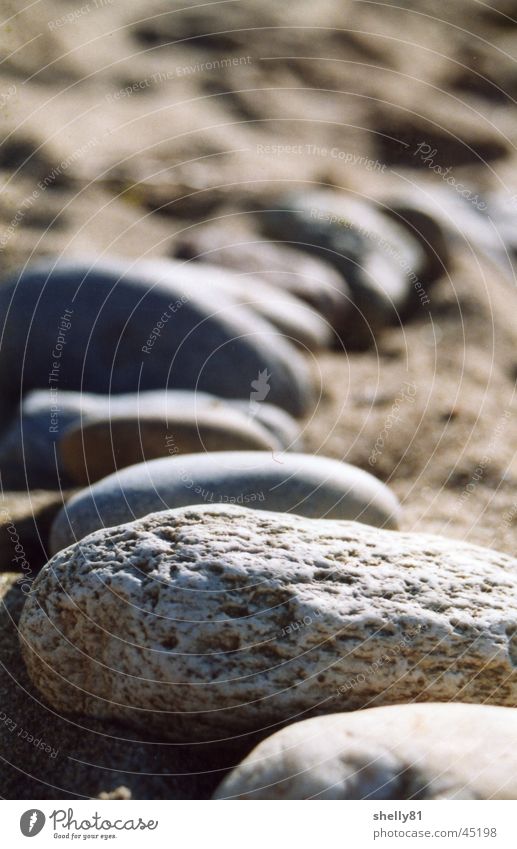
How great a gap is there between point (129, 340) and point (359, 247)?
1613mm

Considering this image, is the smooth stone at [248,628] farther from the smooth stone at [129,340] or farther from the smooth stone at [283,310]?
the smooth stone at [283,310]

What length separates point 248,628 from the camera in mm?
1727

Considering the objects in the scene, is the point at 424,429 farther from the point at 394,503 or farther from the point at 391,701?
the point at 391,701

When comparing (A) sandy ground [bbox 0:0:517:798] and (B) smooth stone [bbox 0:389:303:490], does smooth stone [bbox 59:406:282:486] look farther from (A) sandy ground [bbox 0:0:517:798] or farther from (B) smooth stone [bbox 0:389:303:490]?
(A) sandy ground [bbox 0:0:517:798]

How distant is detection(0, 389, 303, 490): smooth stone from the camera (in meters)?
2.84

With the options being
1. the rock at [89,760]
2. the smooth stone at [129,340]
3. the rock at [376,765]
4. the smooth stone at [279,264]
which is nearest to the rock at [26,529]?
the rock at [89,760]

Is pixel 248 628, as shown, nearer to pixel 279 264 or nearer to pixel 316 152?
pixel 279 264

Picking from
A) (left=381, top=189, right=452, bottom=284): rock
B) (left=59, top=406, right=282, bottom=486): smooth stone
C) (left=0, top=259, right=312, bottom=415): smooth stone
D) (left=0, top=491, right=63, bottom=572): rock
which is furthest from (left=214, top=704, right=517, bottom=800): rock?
(left=381, top=189, right=452, bottom=284): rock

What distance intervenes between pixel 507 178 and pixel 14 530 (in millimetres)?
4100

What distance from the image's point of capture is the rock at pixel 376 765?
1.50m

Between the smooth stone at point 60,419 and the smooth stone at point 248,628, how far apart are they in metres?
0.94

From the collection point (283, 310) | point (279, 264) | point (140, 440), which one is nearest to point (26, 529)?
point (140, 440)

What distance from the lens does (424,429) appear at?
3426mm
